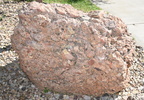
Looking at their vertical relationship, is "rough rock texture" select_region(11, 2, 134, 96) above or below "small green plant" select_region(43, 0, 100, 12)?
above

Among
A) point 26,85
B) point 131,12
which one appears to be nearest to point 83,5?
point 131,12

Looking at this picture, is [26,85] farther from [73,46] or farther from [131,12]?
[131,12]

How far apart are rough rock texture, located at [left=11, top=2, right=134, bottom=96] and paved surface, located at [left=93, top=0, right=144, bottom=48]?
244cm

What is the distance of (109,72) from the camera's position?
11.6 feet

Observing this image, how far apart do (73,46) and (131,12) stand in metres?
5.11

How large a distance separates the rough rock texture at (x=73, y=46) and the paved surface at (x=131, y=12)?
244cm

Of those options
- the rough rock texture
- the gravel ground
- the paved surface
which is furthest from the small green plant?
the rough rock texture

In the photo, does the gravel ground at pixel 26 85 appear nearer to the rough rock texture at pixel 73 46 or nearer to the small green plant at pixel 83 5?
the rough rock texture at pixel 73 46

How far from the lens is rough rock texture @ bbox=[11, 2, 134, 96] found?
347cm

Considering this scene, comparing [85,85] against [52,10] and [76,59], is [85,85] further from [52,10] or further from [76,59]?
[52,10]

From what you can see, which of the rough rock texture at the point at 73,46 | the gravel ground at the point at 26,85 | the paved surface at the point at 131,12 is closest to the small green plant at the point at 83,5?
the paved surface at the point at 131,12

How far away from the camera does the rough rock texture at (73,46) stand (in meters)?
3.47

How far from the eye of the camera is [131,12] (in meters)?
8.02

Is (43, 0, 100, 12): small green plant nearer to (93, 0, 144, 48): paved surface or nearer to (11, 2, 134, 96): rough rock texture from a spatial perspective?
(93, 0, 144, 48): paved surface
